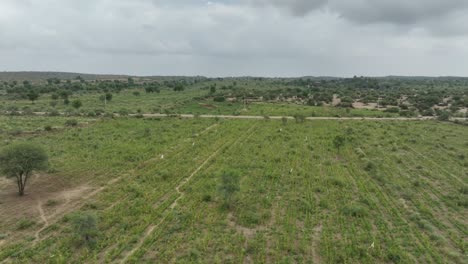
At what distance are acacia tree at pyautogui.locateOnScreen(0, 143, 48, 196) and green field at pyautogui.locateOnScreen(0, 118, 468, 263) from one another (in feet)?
6.71

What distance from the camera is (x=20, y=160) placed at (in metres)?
20.0

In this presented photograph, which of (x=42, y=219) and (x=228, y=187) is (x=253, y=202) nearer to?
(x=228, y=187)

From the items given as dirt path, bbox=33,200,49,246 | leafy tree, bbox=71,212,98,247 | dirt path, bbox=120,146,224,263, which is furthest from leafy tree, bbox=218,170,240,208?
dirt path, bbox=33,200,49,246

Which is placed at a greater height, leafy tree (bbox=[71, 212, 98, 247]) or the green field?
leafy tree (bbox=[71, 212, 98, 247])

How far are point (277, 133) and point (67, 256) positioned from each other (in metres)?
34.7

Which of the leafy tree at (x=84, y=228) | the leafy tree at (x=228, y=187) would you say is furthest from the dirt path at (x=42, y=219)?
the leafy tree at (x=228, y=187)

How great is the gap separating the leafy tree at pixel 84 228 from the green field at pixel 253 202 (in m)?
0.43

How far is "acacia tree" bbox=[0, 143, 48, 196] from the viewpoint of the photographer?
64.9 feet

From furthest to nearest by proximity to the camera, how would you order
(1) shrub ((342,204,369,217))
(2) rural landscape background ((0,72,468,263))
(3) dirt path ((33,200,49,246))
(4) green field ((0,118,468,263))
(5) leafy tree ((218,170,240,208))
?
(5) leafy tree ((218,170,240,208)) → (1) shrub ((342,204,369,217)) → (3) dirt path ((33,200,49,246)) → (2) rural landscape background ((0,72,468,263)) → (4) green field ((0,118,468,263))

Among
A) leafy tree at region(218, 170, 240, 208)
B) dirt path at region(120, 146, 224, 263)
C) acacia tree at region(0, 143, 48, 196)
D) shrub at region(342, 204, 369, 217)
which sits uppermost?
acacia tree at region(0, 143, 48, 196)

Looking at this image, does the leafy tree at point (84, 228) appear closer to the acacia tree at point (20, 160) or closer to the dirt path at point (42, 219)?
the dirt path at point (42, 219)

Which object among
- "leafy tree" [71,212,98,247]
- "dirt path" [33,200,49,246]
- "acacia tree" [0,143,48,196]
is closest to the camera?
"leafy tree" [71,212,98,247]

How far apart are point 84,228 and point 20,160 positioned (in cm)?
929

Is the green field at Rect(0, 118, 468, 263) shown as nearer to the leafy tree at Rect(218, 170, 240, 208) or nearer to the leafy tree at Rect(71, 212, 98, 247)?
the leafy tree at Rect(71, 212, 98, 247)
